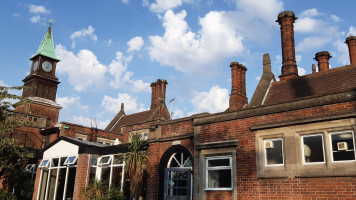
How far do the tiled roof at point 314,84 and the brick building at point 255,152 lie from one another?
0.05 m

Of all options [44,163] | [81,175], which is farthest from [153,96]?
[81,175]

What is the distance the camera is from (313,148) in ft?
32.4

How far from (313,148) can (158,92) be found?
24.5 metres

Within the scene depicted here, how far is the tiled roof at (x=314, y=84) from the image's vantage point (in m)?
16.1

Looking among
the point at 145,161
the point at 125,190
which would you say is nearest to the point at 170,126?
the point at 145,161

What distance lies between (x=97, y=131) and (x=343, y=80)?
69.7ft

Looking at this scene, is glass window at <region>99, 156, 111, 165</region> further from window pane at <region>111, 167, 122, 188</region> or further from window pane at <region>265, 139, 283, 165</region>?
window pane at <region>265, 139, 283, 165</region>

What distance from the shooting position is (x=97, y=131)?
3006cm

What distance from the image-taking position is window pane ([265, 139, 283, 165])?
34.3 ft

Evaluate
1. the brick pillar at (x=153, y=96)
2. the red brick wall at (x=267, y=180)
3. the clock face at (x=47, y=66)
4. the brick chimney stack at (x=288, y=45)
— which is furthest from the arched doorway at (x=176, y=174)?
the clock face at (x=47, y=66)

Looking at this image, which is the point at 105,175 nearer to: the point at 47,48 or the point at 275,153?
the point at 275,153

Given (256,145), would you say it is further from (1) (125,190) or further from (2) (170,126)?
(1) (125,190)

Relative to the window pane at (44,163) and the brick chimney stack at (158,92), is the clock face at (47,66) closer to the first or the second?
the brick chimney stack at (158,92)

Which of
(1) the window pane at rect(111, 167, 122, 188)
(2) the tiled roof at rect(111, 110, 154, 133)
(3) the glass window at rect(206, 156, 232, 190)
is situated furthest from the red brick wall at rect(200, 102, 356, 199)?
(2) the tiled roof at rect(111, 110, 154, 133)
